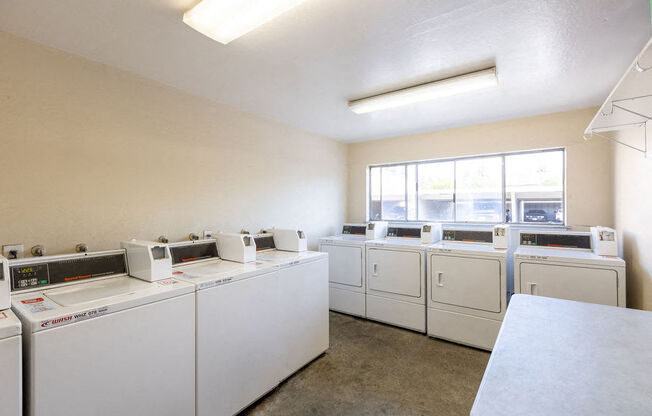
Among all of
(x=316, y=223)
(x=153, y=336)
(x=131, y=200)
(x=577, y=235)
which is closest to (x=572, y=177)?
(x=577, y=235)

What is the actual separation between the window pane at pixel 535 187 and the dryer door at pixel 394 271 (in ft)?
4.80

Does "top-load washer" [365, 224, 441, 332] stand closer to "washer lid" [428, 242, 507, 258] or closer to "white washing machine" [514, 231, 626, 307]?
"washer lid" [428, 242, 507, 258]

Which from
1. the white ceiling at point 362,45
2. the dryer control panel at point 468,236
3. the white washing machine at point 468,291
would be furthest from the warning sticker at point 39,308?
the dryer control panel at point 468,236

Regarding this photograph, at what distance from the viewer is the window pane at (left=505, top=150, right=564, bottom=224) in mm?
3373

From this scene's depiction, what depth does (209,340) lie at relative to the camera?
5.92 ft

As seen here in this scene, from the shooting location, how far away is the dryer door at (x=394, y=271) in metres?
3.28

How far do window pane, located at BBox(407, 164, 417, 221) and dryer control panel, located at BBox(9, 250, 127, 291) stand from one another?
11.9 feet

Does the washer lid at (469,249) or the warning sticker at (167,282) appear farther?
the washer lid at (469,249)

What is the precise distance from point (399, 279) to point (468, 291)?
29.4 inches

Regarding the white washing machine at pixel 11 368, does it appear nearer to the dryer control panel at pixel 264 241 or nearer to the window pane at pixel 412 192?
the dryer control panel at pixel 264 241

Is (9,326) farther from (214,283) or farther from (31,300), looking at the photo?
(214,283)

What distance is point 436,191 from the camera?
4.16 meters

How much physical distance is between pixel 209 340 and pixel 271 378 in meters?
0.69

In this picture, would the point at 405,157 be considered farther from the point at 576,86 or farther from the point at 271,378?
the point at 271,378
